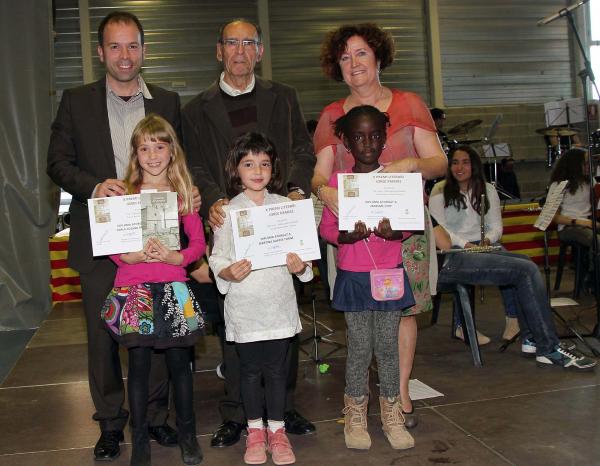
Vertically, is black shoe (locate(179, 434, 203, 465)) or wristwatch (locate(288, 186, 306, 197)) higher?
wristwatch (locate(288, 186, 306, 197))

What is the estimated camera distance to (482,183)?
16.4 ft

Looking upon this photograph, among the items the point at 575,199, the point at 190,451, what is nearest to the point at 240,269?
the point at 190,451

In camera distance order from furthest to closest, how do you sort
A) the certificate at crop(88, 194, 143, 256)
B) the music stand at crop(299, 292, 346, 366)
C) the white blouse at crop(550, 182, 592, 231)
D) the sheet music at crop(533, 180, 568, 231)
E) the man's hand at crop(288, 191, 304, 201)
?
the white blouse at crop(550, 182, 592, 231), the music stand at crop(299, 292, 346, 366), the sheet music at crop(533, 180, 568, 231), the man's hand at crop(288, 191, 304, 201), the certificate at crop(88, 194, 143, 256)

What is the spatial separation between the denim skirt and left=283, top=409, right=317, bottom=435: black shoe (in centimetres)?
65

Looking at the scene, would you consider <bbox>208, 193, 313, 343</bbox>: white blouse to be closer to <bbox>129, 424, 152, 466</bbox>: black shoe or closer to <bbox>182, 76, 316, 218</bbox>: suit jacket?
<bbox>182, 76, 316, 218</bbox>: suit jacket

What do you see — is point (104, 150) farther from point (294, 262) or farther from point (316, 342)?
point (316, 342)

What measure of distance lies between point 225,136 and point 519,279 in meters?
2.26

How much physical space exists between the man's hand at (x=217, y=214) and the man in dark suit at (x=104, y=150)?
0.48 meters

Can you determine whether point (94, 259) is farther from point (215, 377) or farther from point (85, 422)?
point (215, 377)

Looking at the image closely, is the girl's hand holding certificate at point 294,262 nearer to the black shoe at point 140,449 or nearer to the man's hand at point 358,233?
the man's hand at point 358,233

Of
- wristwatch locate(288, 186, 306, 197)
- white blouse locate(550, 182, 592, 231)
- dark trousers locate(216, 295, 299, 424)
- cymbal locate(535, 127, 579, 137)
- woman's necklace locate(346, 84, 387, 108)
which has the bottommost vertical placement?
dark trousers locate(216, 295, 299, 424)

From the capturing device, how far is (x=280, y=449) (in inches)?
114

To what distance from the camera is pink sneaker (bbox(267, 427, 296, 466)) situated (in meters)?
2.87

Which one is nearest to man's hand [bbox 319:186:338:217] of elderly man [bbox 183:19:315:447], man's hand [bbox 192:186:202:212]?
elderly man [bbox 183:19:315:447]
